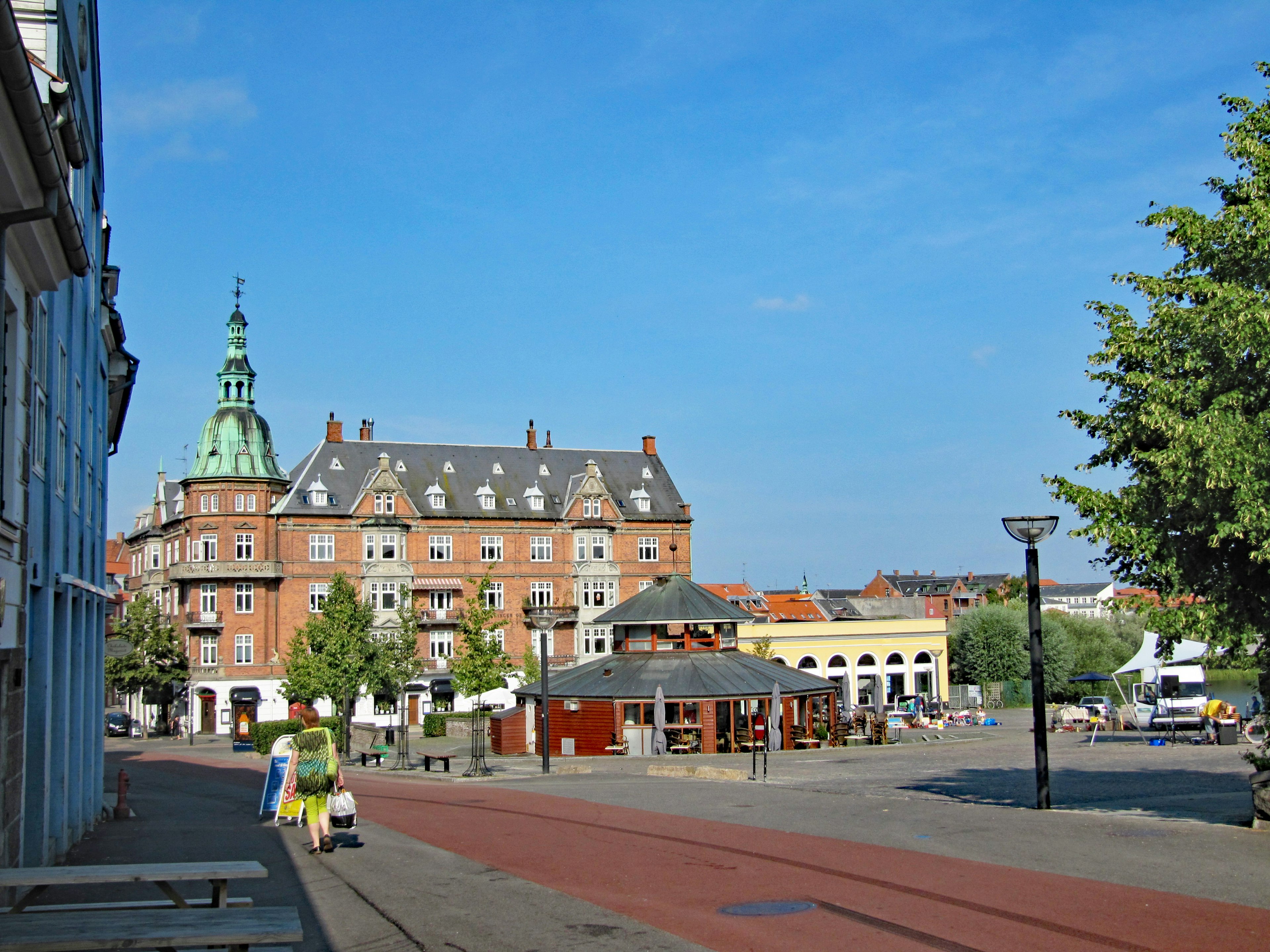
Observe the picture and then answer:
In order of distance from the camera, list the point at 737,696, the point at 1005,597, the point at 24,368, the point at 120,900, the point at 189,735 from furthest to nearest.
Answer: the point at 1005,597, the point at 189,735, the point at 737,696, the point at 24,368, the point at 120,900

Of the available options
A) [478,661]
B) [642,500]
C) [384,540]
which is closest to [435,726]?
[478,661]

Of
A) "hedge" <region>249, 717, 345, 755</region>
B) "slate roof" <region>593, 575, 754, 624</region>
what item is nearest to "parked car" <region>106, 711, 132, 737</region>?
"hedge" <region>249, 717, 345, 755</region>

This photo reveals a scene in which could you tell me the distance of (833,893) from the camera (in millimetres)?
11211

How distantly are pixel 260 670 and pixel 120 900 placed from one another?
197 feet

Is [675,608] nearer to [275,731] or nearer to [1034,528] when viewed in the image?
[275,731]

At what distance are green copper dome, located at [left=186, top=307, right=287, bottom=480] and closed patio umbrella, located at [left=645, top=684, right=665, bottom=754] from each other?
3738cm

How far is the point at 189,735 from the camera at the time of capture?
62.2m

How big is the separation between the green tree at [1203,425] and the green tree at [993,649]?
7139cm

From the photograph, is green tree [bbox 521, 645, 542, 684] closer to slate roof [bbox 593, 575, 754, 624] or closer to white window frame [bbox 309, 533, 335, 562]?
white window frame [bbox 309, 533, 335, 562]

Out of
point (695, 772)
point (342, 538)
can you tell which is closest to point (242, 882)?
point (695, 772)

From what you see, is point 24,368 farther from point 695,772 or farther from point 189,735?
point 189,735

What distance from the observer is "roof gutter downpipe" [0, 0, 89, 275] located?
249 inches

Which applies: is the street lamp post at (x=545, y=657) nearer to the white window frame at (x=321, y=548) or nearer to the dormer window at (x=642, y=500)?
the white window frame at (x=321, y=548)

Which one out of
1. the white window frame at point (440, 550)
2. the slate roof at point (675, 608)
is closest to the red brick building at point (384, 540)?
the white window frame at point (440, 550)
